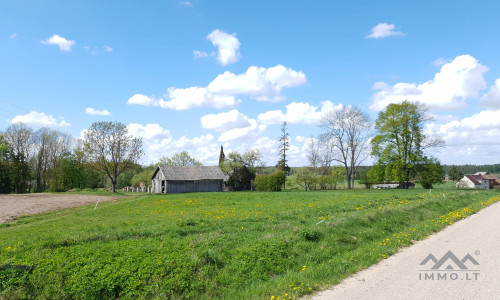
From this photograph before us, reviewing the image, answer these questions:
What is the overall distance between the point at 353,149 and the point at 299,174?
11.4 m

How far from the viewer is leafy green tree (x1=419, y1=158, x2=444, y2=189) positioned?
5175cm

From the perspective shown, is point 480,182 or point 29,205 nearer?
point 29,205

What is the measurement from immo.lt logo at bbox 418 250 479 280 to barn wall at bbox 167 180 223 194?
173ft

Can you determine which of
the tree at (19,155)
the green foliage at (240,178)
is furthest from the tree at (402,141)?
the tree at (19,155)

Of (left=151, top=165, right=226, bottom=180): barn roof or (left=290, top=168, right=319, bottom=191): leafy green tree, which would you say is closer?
(left=151, top=165, right=226, bottom=180): barn roof

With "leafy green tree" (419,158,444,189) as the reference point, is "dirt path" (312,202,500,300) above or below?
below

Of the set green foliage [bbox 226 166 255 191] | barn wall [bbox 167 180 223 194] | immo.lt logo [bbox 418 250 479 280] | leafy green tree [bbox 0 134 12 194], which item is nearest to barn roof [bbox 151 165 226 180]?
barn wall [bbox 167 180 223 194]

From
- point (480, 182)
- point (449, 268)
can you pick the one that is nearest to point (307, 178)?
point (449, 268)

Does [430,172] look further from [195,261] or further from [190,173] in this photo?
[195,261]

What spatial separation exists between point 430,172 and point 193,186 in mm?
42376

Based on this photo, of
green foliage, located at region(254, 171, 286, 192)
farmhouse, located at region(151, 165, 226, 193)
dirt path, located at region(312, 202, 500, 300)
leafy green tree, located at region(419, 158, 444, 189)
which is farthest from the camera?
farmhouse, located at region(151, 165, 226, 193)

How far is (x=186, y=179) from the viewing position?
5928 cm

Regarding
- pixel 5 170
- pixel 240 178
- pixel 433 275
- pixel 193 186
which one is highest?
pixel 5 170

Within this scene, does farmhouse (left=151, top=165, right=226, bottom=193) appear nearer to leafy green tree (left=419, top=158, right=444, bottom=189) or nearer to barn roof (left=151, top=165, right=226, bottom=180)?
barn roof (left=151, top=165, right=226, bottom=180)
